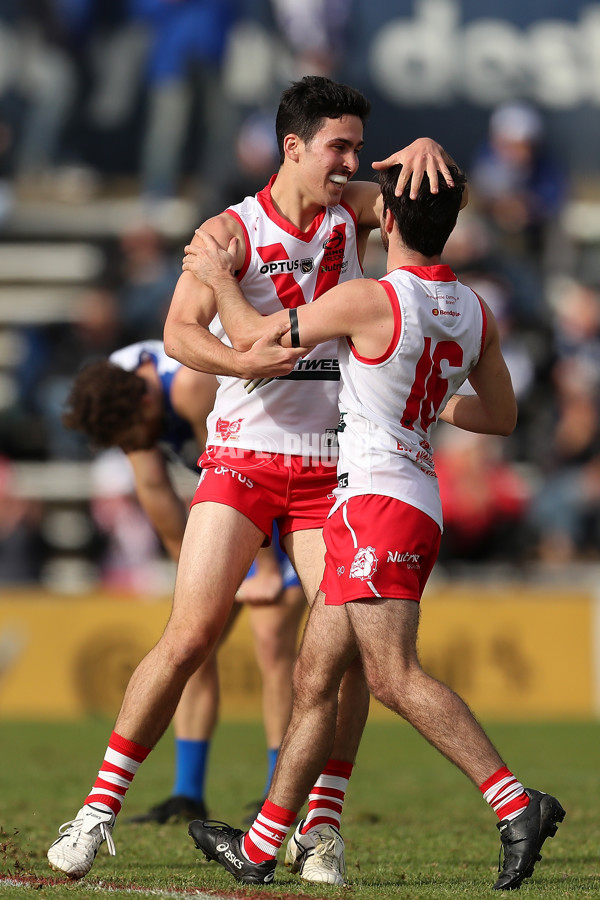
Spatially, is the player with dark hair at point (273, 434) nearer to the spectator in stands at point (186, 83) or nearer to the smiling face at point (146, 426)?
the smiling face at point (146, 426)

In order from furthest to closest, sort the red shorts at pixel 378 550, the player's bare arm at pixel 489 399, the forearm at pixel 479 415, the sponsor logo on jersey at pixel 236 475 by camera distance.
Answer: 1. the sponsor logo on jersey at pixel 236 475
2. the forearm at pixel 479 415
3. the player's bare arm at pixel 489 399
4. the red shorts at pixel 378 550

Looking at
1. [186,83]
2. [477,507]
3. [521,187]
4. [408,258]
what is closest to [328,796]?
[408,258]

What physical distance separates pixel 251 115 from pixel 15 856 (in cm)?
1367

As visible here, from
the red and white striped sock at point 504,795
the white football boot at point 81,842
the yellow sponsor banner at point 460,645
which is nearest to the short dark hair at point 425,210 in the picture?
the red and white striped sock at point 504,795

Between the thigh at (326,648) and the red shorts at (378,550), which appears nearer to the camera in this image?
the red shorts at (378,550)

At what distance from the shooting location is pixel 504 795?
4375 mm

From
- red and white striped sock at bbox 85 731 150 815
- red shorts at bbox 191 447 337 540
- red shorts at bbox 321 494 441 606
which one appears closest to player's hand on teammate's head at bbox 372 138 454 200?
red shorts at bbox 321 494 441 606

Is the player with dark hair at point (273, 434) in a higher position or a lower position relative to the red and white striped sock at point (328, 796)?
higher

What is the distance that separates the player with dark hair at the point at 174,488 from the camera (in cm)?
631

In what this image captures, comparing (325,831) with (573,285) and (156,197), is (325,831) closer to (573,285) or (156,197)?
(573,285)

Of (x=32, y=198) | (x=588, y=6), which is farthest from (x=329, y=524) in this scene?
(x=588, y=6)

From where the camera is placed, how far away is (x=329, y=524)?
465 cm

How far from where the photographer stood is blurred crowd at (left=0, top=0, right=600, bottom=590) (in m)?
13.6

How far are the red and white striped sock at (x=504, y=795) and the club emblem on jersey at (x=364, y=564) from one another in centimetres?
77
